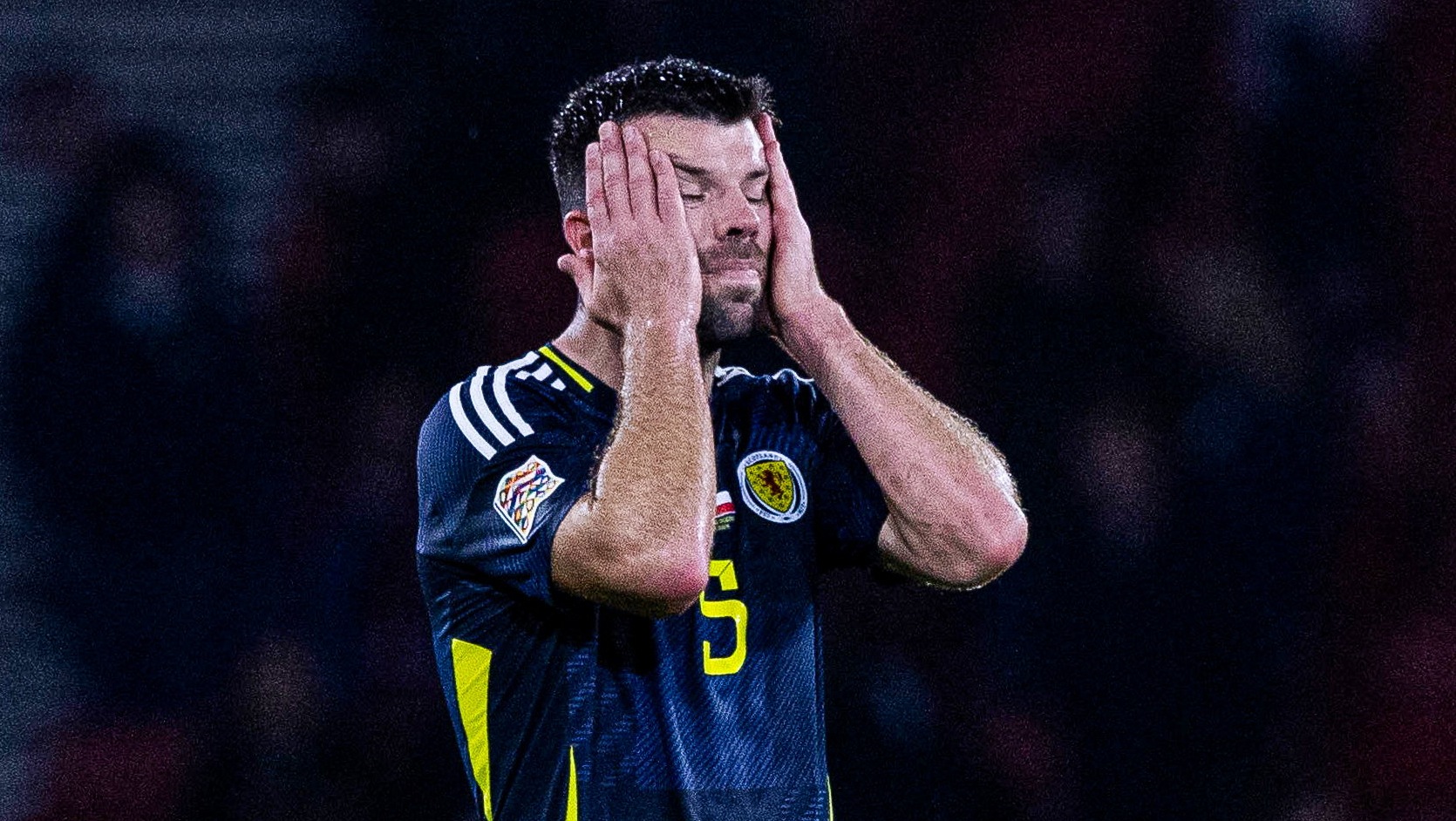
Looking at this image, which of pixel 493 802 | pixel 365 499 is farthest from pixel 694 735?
pixel 365 499

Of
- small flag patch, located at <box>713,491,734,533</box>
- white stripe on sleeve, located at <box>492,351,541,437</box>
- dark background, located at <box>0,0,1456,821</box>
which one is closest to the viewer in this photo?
white stripe on sleeve, located at <box>492,351,541,437</box>

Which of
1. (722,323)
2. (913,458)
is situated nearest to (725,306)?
(722,323)

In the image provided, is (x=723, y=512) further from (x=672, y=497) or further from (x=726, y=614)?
(x=672, y=497)

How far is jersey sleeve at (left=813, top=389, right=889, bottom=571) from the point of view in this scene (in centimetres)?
210

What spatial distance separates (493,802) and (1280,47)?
2820 mm

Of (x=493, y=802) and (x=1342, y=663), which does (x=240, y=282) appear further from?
(x=1342, y=663)

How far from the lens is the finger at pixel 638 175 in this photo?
197cm

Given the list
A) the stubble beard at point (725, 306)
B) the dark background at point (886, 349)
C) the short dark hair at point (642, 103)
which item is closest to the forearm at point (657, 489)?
the stubble beard at point (725, 306)

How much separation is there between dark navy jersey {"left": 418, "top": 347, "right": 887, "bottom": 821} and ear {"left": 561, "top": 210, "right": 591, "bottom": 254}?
20 centimetres

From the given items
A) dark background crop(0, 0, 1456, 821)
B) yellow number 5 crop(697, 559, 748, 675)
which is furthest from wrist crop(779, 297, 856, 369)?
dark background crop(0, 0, 1456, 821)

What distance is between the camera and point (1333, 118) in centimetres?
363

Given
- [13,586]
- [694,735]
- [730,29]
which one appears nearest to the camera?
[694,735]

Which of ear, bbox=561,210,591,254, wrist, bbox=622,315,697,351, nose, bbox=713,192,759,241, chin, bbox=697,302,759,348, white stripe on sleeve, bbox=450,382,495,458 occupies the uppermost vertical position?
nose, bbox=713,192,759,241

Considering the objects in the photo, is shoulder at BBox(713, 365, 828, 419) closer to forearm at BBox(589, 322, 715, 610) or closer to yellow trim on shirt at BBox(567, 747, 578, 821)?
forearm at BBox(589, 322, 715, 610)
